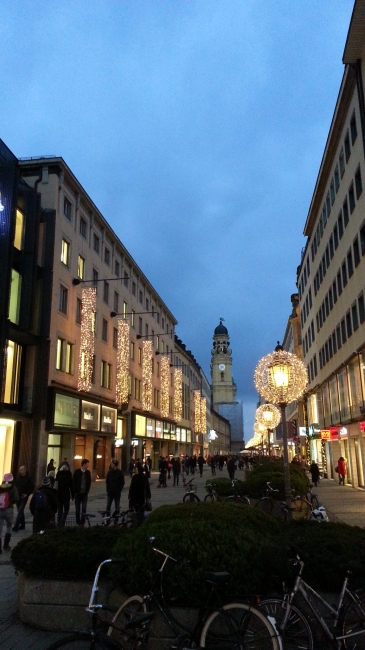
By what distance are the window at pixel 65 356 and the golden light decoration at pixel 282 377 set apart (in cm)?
1776

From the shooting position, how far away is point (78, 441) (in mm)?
35344

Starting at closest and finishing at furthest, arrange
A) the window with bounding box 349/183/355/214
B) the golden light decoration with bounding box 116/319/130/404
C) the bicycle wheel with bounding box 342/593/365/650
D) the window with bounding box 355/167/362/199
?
the bicycle wheel with bounding box 342/593/365/650 < the window with bounding box 355/167/362/199 < the window with bounding box 349/183/355/214 < the golden light decoration with bounding box 116/319/130/404

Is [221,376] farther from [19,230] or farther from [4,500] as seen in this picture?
[4,500]

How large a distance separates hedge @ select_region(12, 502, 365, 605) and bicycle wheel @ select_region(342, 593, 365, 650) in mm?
347

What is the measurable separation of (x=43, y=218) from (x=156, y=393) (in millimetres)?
30796

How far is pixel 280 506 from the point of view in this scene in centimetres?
1548

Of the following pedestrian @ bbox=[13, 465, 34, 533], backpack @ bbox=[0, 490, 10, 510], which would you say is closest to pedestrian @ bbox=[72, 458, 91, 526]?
pedestrian @ bbox=[13, 465, 34, 533]

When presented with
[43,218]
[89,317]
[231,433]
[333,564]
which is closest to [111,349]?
[89,317]

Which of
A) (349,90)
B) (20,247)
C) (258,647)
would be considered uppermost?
(349,90)

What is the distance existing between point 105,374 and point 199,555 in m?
34.3

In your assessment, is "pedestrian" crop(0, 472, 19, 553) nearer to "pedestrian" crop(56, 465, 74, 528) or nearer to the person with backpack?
the person with backpack

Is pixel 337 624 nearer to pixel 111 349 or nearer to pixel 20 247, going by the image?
pixel 20 247

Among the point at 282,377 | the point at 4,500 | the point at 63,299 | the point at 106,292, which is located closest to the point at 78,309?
the point at 63,299

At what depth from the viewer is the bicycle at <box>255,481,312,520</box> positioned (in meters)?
15.7
